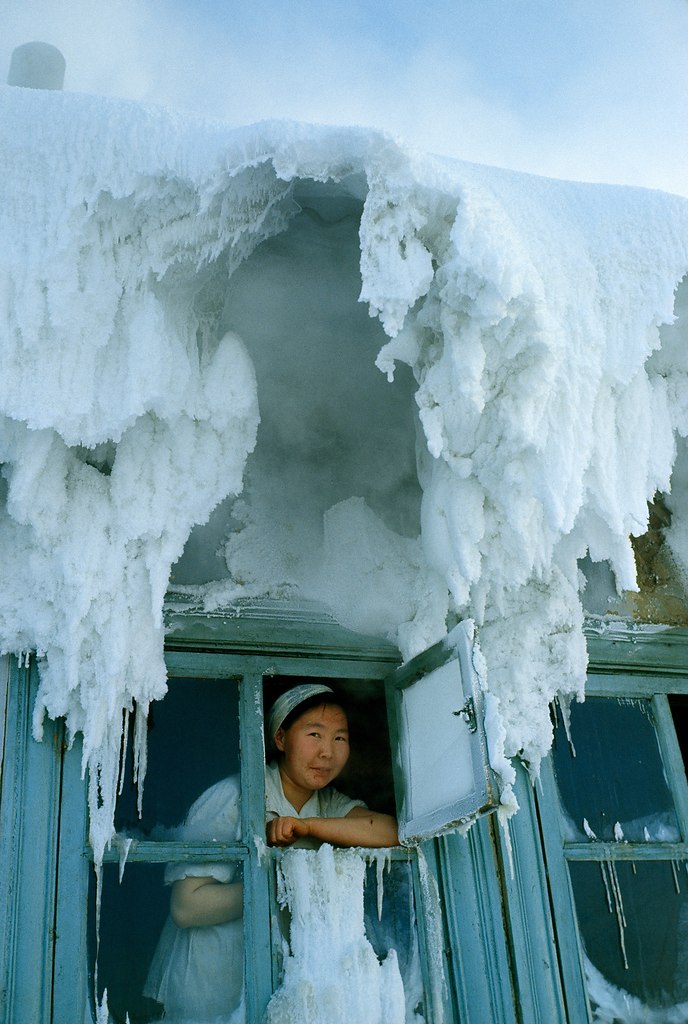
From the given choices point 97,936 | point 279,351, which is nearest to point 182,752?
point 97,936

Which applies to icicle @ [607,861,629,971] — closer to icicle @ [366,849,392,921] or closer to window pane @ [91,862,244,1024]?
icicle @ [366,849,392,921]

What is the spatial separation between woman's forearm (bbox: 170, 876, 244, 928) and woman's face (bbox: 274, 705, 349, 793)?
377mm

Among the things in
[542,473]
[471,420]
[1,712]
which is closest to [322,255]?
[471,420]

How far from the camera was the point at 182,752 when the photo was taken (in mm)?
2734

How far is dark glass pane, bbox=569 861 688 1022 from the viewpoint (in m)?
2.84

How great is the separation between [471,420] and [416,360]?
194 millimetres

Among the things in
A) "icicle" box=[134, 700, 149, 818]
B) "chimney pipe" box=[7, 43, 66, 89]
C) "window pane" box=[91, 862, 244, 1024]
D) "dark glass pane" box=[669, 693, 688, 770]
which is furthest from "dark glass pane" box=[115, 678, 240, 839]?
"chimney pipe" box=[7, 43, 66, 89]

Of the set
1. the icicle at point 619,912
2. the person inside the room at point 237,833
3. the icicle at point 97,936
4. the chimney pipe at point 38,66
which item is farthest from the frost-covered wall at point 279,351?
the chimney pipe at point 38,66

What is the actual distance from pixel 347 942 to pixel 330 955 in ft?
Result: 0.17

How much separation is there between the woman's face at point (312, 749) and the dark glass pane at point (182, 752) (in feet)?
0.60

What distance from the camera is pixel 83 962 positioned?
93.1 inches

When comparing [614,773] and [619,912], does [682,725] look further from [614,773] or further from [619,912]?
[619,912]

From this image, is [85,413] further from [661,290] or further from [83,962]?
[661,290]

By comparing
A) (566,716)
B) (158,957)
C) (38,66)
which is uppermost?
(38,66)
